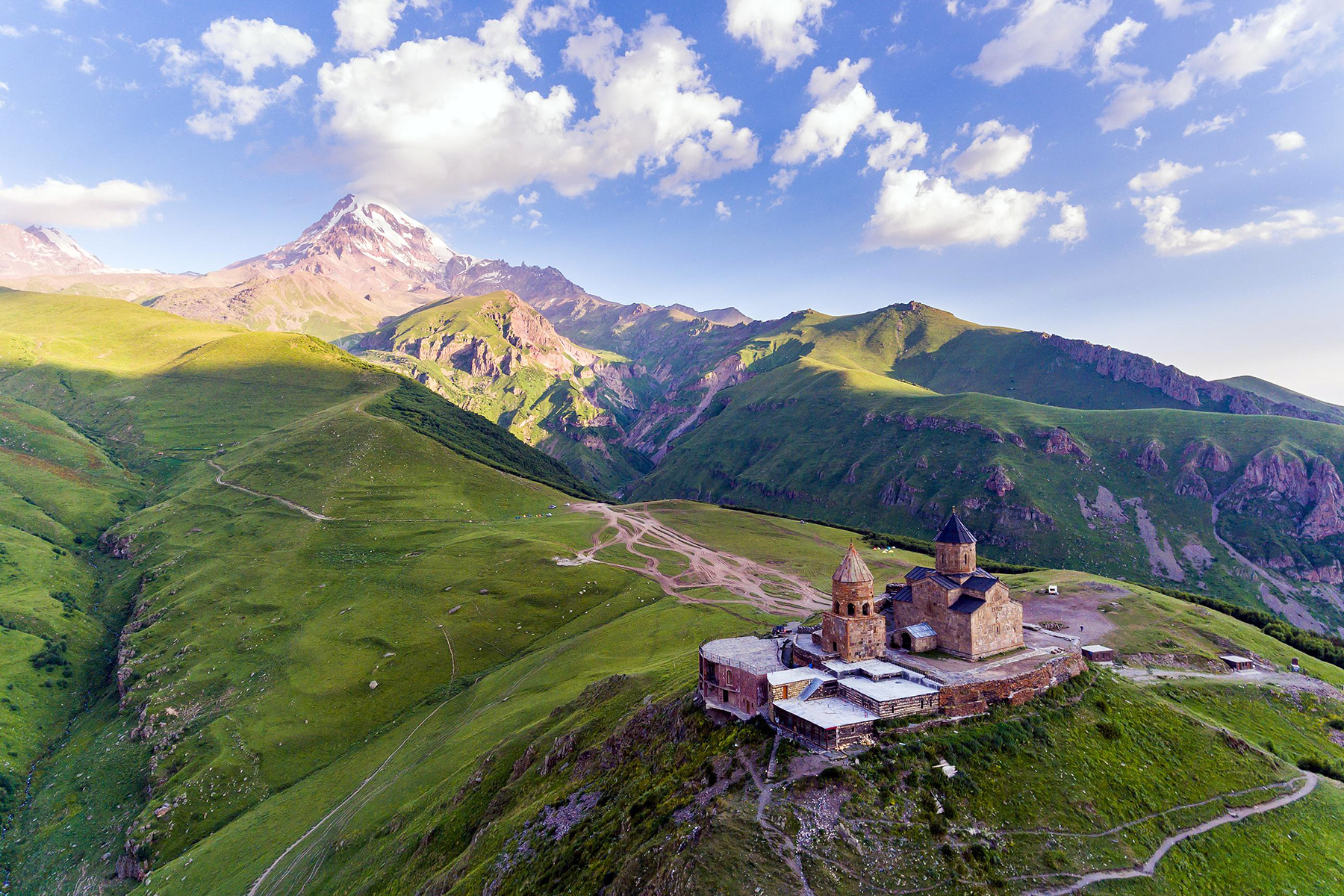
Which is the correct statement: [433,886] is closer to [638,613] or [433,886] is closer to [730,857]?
[730,857]

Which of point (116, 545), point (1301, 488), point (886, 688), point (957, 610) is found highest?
point (1301, 488)

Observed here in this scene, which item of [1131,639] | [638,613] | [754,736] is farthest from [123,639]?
[1131,639]

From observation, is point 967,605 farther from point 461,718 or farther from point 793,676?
point 461,718

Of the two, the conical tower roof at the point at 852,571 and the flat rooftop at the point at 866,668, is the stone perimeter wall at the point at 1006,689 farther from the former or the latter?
the conical tower roof at the point at 852,571

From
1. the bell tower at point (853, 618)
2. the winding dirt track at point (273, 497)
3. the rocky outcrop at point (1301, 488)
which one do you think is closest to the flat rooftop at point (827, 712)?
the bell tower at point (853, 618)

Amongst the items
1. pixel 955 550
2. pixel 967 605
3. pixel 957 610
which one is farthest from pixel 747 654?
pixel 955 550

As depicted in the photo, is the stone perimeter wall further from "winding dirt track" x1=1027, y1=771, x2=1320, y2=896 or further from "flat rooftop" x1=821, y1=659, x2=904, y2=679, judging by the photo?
"winding dirt track" x1=1027, y1=771, x2=1320, y2=896

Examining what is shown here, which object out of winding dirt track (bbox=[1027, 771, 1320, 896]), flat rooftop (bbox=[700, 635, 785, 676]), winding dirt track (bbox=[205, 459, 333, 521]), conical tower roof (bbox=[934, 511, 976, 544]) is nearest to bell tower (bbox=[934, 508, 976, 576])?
conical tower roof (bbox=[934, 511, 976, 544])
